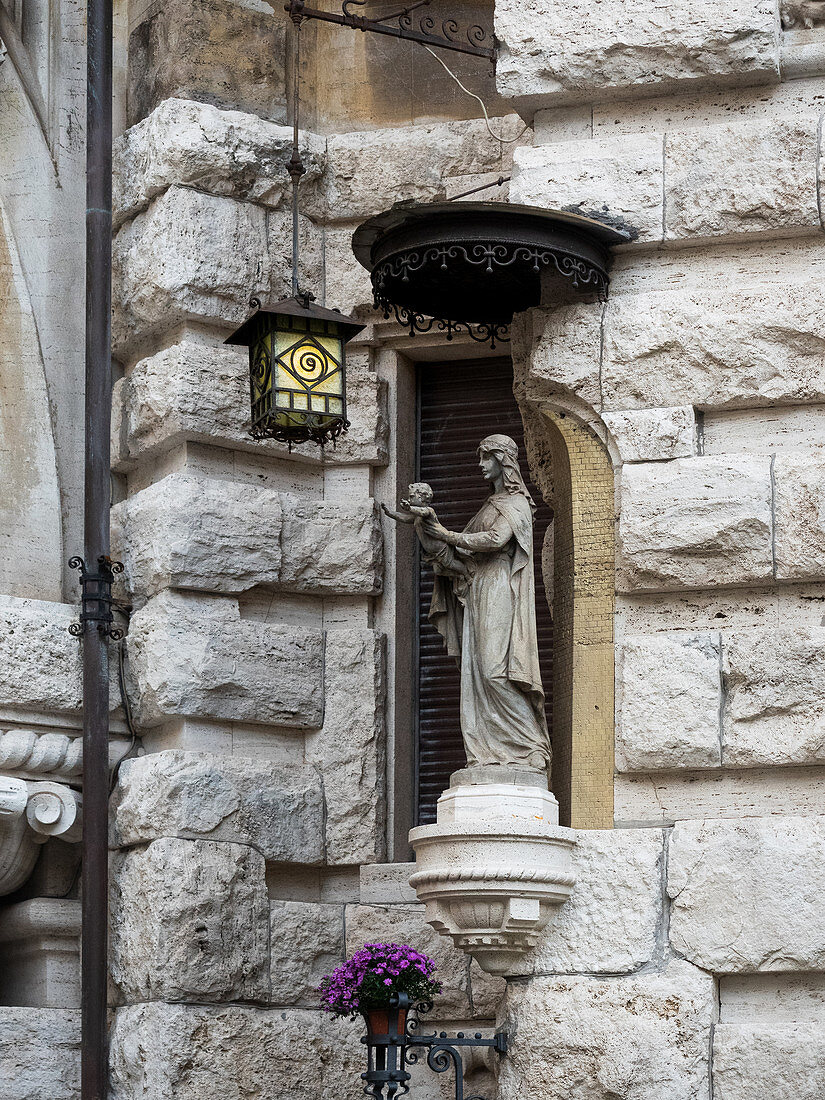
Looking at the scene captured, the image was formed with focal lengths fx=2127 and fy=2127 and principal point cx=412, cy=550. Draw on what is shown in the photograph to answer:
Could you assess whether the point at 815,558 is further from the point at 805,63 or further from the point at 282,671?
the point at 282,671

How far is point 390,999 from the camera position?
7.95m

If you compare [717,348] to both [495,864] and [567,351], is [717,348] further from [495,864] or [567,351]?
[495,864]

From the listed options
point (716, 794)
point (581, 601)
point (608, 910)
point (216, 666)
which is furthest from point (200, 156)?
point (608, 910)

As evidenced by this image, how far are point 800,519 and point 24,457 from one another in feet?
11.5

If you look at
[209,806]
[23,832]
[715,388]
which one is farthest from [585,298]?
[23,832]

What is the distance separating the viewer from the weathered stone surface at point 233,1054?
8.66m

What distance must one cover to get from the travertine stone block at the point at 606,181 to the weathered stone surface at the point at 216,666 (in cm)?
226

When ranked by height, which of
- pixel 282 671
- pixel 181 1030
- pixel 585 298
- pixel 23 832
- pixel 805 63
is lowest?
pixel 181 1030

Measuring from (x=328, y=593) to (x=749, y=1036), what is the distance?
306cm

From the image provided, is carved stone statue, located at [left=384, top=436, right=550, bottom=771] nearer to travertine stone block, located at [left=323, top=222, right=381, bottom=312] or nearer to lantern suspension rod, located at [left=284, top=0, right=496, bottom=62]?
travertine stone block, located at [left=323, top=222, right=381, bottom=312]

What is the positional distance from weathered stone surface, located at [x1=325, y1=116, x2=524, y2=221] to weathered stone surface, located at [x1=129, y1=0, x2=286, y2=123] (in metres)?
0.39

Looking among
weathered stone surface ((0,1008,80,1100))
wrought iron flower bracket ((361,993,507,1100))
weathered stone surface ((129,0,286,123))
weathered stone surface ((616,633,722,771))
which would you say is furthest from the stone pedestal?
weathered stone surface ((129,0,286,123))

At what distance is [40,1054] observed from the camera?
883cm

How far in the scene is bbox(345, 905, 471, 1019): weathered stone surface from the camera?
29.9 feet
